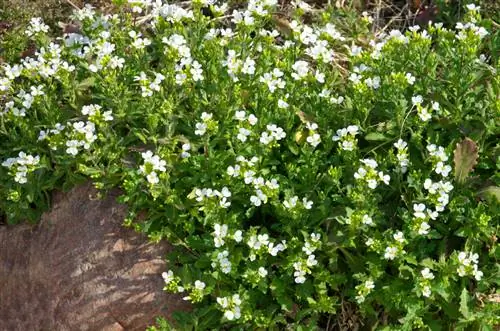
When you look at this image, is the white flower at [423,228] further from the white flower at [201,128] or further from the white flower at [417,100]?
the white flower at [201,128]

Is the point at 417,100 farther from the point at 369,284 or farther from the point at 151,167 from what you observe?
the point at 151,167

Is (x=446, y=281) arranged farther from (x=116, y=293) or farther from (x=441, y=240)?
(x=116, y=293)

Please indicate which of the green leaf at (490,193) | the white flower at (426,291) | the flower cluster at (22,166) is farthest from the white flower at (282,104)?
the flower cluster at (22,166)

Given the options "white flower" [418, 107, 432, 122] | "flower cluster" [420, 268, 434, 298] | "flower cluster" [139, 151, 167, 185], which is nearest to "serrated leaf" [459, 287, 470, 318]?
"flower cluster" [420, 268, 434, 298]

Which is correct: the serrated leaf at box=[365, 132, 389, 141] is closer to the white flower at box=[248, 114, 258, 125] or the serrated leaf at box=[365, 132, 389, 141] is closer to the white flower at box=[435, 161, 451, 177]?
the white flower at box=[435, 161, 451, 177]

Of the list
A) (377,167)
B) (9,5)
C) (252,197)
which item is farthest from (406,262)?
(9,5)

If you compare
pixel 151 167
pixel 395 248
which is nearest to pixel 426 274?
pixel 395 248
